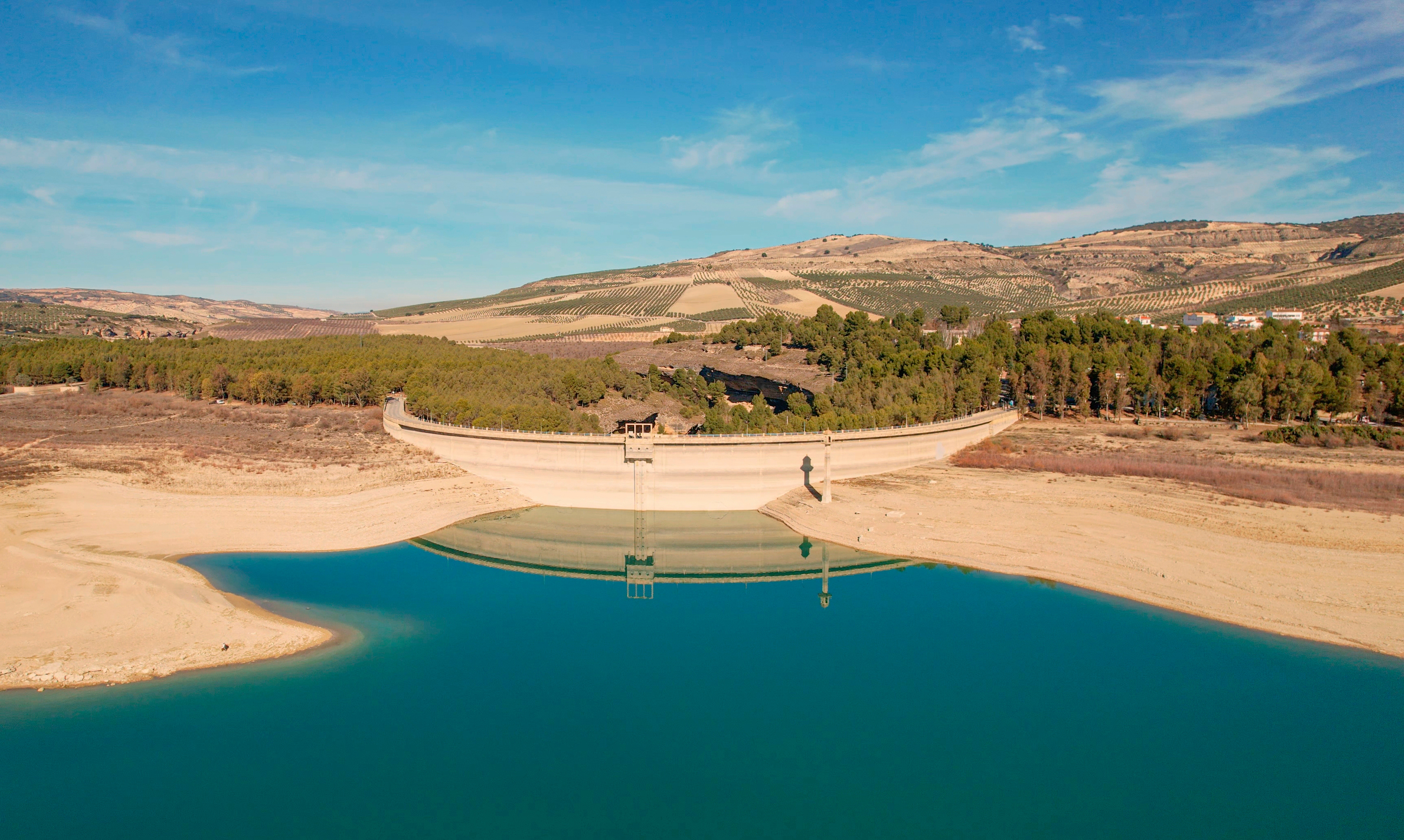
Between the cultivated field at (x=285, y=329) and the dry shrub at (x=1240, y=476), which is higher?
the cultivated field at (x=285, y=329)

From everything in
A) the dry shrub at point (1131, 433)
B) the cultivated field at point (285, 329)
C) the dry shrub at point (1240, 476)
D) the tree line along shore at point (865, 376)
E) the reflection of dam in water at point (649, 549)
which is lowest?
the reflection of dam in water at point (649, 549)

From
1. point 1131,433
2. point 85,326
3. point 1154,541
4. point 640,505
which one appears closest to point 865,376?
point 1131,433

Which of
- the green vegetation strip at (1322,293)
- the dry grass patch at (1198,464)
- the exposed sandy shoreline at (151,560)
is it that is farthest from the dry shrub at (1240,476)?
the green vegetation strip at (1322,293)

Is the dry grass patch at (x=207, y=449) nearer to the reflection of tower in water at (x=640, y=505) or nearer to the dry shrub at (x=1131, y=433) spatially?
the reflection of tower in water at (x=640, y=505)

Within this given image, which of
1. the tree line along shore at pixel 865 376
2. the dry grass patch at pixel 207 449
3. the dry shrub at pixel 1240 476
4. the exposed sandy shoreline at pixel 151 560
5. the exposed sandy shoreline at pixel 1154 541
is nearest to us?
the exposed sandy shoreline at pixel 151 560

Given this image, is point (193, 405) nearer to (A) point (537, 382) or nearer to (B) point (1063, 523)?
(A) point (537, 382)

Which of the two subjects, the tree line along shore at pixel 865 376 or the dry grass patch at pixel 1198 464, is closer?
the dry grass patch at pixel 1198 464

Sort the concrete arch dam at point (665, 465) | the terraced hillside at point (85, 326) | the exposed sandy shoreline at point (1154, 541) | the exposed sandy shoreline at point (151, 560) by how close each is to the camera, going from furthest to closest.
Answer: the terraced hillside at point (85, 326) < the concrete arch dam at point (665, 465) < the exposed sandy shoreline at point (1154, 541) < the exposed sandy shoreline at point (151, 560)

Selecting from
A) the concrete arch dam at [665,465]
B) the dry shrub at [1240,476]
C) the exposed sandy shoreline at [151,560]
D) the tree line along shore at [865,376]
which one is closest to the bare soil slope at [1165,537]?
the dry shrub at [1240,476]
